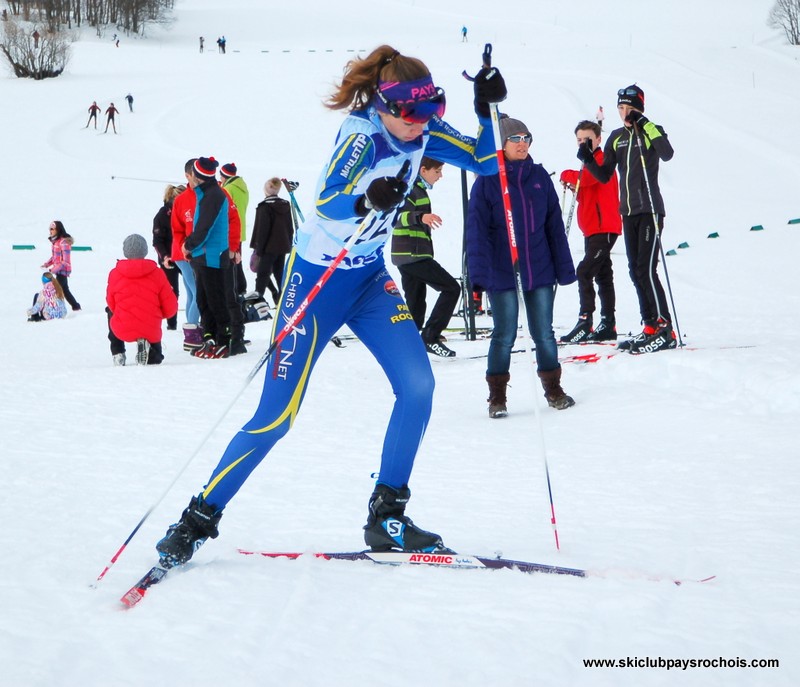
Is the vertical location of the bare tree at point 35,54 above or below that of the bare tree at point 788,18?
below

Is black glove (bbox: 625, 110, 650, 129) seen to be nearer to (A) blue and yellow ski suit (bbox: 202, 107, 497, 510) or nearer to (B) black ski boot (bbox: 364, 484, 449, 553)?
(A) blue and yellow ski suit (bbox: 202, 107, 497, 510)

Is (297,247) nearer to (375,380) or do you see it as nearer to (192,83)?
(375,380)

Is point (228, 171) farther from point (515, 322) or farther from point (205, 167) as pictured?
point (515, 322)

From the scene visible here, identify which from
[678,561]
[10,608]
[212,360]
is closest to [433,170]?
[212,360]

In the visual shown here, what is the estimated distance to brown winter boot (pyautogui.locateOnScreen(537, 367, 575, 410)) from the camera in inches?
242

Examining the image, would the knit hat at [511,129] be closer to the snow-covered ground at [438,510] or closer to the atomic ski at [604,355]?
the snow-covered ground at [438,510]

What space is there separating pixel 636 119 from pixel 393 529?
479cm

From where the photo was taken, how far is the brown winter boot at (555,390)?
615cm

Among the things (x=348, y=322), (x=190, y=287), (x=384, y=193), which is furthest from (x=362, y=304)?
(x=190, y=287)

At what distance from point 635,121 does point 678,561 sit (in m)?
4.65

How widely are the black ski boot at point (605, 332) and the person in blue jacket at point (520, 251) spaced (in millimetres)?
2148

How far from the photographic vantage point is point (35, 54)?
41625 mm

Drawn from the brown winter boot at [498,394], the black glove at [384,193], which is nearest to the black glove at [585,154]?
the brown winter boot at [498,394]

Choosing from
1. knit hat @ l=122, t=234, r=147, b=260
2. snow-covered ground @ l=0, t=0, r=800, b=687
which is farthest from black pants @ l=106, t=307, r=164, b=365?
knit hat @ l=122, t=234, r=147, b=260
